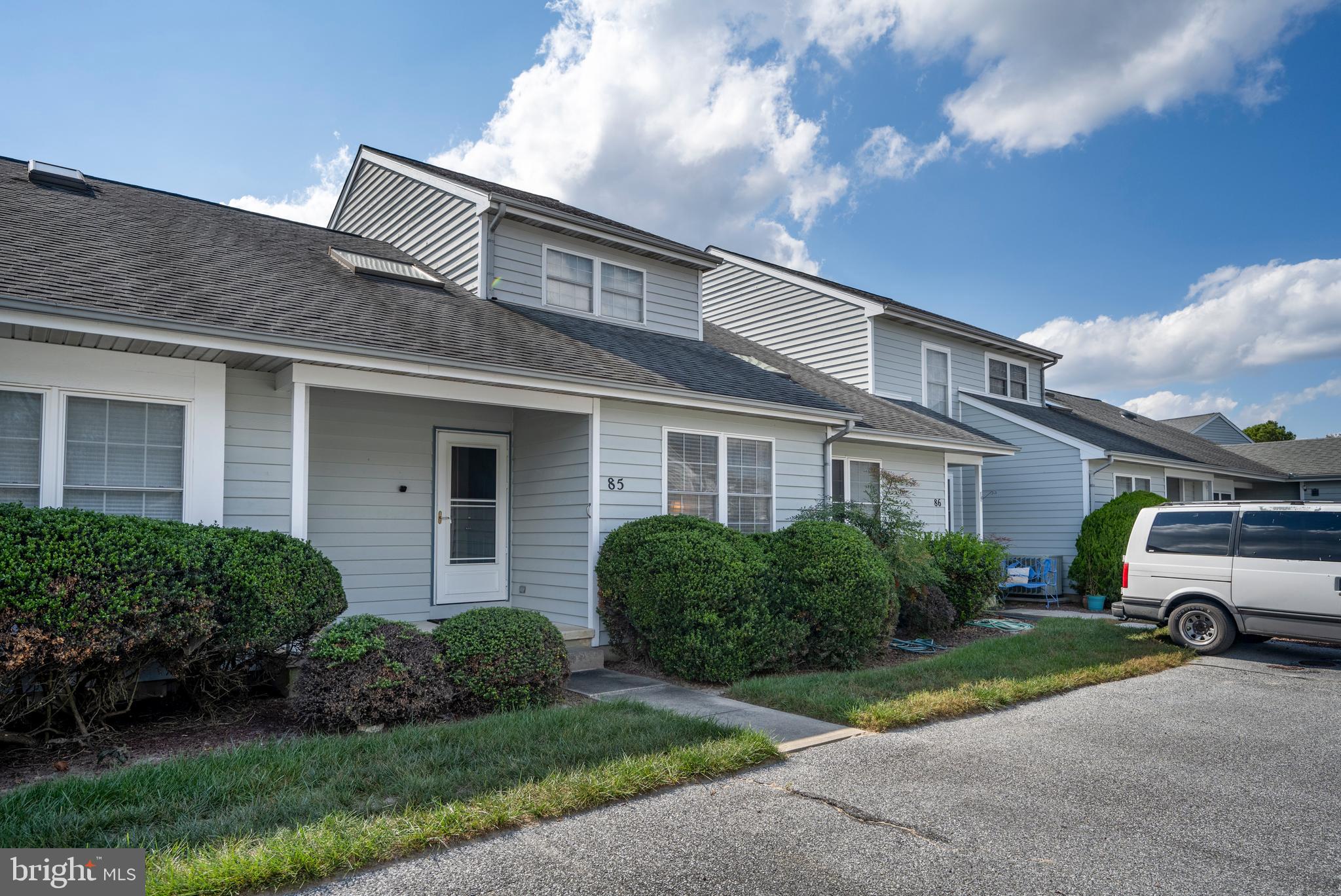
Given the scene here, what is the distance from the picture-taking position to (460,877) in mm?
3268

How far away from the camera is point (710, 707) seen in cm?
670

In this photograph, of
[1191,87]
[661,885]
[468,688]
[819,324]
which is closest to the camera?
[661,885]

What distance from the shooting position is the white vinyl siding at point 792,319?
16.8 metres

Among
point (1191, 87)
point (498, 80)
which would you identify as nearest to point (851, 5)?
point (498, 80)

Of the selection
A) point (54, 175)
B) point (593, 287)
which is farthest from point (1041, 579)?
point (54, 175)

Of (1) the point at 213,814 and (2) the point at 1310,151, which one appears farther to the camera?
(2) the point at 1310,151

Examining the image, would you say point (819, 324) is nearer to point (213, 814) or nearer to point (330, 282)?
point (330, 282)

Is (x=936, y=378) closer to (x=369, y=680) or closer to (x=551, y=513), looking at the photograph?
(x=551, y=513)

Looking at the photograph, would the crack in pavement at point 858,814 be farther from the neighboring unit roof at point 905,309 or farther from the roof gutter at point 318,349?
the neighboring unit roof at point 905,309

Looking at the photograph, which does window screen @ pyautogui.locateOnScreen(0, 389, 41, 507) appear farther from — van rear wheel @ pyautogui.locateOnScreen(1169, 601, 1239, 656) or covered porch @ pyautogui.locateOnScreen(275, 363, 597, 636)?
van rear wheel @ pyautogui.locateOnScreen(1169, 601, 1239, 656)

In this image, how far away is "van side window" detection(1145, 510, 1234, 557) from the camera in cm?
948

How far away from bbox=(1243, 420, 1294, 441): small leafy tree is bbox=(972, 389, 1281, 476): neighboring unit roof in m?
33.4

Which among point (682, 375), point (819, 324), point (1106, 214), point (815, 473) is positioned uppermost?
point (1106, 214)

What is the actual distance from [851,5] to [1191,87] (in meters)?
7.58
